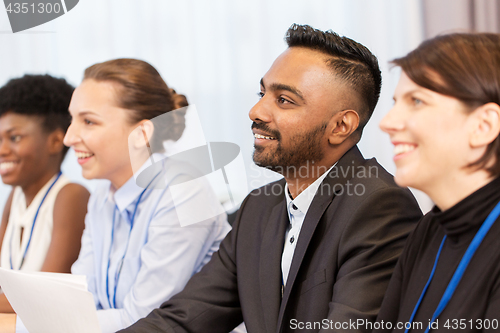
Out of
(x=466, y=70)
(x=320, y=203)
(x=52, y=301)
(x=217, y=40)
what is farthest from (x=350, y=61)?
(x=217, y=40)

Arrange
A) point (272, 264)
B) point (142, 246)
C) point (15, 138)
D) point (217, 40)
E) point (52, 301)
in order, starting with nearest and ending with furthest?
point (52, 301)
point (272, 264)
point (142, 246)
point (15, 138)
point (217, 40)

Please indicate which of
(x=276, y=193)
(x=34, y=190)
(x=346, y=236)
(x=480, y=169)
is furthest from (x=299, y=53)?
(x=34, y=190)

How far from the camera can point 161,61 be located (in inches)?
102

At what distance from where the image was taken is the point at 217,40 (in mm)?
2586

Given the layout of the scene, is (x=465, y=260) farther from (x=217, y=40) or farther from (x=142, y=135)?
(x=217, y=40)

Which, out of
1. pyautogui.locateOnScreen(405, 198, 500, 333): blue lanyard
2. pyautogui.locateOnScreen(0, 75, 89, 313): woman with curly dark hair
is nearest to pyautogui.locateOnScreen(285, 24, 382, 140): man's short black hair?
pyautogui.locateOnScreen(405, 198, 500, 333): blue lanyard

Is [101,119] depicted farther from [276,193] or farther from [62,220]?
[276,193]

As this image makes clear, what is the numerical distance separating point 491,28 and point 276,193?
1.72 m

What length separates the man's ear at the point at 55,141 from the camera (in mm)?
1971

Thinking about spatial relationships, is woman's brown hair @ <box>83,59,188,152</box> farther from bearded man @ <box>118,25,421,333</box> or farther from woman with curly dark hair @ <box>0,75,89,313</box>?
bearded man @ <box>118,25,421,333</box>

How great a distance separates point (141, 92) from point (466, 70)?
1.16 meters

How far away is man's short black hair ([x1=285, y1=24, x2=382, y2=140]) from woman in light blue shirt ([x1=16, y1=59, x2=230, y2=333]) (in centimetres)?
59

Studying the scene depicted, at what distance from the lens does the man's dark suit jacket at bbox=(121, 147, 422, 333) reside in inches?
39.6

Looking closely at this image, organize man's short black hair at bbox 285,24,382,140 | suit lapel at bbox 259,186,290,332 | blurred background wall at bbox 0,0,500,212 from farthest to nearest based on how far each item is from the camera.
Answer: blurred background wall at bbox 0,0,500,212 < man's short black hair at bbox 285,24,382,140 < suit lapel at bbox 259,186,290,332
